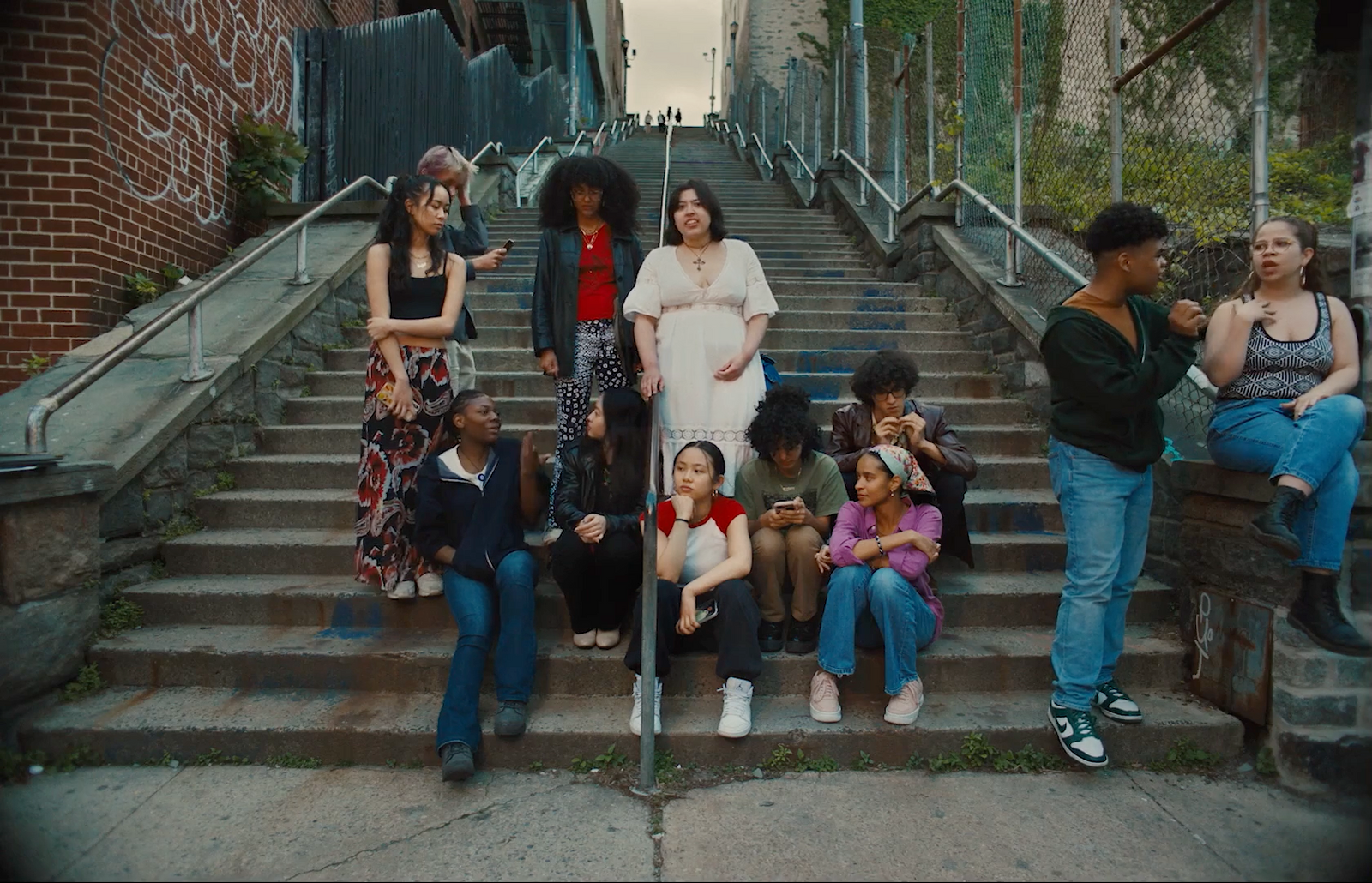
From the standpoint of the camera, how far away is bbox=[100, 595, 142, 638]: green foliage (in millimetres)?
3416

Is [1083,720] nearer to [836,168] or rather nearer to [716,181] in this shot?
[836,168]

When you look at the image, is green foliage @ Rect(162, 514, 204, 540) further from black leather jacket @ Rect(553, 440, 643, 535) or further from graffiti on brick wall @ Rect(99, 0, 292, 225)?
graffiti on brick wall @ Rect(99, 0, 292, 225)

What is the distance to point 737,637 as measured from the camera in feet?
9.65

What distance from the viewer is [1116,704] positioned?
9.73 ft

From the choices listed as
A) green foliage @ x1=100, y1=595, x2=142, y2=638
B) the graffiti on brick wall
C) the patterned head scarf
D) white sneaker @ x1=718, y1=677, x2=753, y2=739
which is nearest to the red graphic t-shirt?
the patterned head scarf

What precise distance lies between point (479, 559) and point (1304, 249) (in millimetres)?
3213

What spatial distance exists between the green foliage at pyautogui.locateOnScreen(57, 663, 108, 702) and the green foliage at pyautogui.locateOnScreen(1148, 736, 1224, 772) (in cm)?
398

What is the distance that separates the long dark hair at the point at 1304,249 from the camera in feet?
9.50

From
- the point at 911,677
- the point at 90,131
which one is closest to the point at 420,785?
the point at 911,677

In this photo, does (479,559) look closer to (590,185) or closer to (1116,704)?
(590,185)

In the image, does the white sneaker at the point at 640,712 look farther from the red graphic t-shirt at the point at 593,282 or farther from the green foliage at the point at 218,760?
the red graphic t-shirt at the point at 593,282

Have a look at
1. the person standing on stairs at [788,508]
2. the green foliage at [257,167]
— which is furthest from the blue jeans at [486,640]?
the green foliage at [257,167]

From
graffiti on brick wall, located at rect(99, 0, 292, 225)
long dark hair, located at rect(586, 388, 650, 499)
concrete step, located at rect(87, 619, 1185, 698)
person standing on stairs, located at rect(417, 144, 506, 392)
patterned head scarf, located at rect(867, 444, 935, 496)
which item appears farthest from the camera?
graffiti on brick wall, located at rect(99, 0, 292, 225)

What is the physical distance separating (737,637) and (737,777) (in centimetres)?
47
